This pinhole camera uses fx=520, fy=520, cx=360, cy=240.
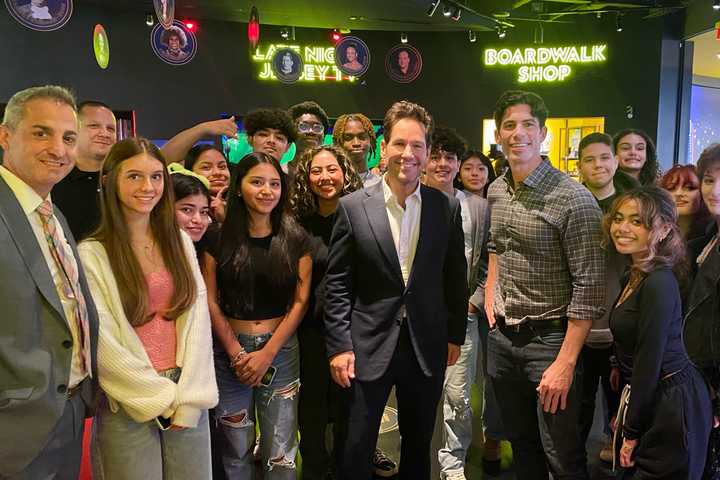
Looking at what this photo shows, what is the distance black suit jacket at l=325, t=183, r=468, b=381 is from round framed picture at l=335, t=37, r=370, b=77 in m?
5.62

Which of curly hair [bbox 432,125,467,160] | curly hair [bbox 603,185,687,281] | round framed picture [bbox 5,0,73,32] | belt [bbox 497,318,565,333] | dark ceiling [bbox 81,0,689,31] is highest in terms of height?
dark ceiling [bbox 81,0,689,31]

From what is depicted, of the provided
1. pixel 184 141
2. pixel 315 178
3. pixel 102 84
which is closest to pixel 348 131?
pixel 315 178

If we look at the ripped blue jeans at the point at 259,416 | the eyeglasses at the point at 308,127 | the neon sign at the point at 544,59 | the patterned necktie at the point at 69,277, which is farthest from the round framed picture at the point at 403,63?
the patterned necktie at the point at 69,277

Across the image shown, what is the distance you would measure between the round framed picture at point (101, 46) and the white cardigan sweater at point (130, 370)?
5807 millimetres

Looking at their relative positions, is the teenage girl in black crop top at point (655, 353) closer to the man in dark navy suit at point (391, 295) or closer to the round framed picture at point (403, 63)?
the man in dark navy suit at point (391, 295)

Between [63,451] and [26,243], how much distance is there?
67 centimetres

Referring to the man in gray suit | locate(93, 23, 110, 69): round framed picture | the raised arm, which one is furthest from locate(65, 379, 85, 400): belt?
locate(93, 23, 110, 69): round framed picture

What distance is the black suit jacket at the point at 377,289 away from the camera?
2193mm

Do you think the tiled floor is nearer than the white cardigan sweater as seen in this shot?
No

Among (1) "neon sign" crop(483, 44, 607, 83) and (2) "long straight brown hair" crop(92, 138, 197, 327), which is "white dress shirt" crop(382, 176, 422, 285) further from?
(1) "neon sign" crop(483, 44, 607, 83)

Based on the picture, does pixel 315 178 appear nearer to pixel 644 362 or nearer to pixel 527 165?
pixel 527 165

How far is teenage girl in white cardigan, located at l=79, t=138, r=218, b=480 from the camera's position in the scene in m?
1.79

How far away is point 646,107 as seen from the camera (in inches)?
321

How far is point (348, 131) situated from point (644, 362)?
84.6 inches
